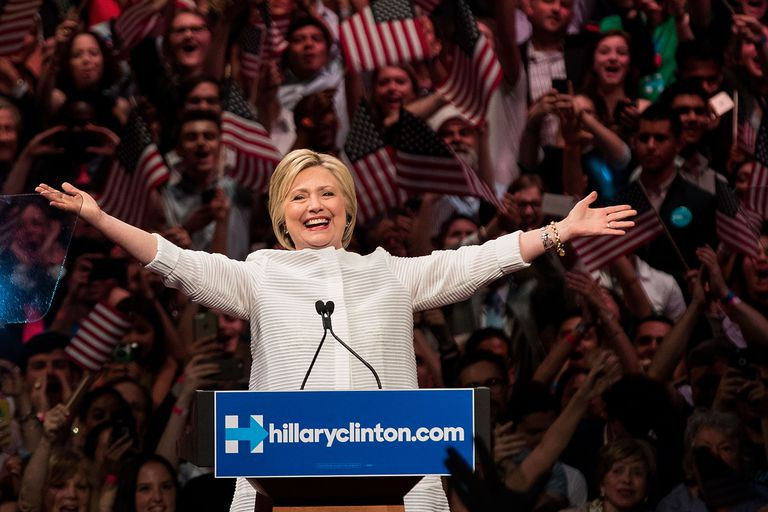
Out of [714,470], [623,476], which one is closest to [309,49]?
[623,476]

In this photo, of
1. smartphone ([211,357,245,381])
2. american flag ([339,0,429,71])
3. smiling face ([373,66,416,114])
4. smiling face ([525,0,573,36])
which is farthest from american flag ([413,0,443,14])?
smartphone ([211,357,245,381])

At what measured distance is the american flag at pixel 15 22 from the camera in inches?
255

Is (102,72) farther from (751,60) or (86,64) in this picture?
(751,60)

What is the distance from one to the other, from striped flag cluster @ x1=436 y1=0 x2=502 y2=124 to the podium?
4.20 meters

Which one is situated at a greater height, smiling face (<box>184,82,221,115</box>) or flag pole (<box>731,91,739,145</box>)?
smiling face (<box>184,82,221,115</box>)

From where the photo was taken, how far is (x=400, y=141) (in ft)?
20.5

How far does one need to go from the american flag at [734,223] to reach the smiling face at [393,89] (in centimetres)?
148

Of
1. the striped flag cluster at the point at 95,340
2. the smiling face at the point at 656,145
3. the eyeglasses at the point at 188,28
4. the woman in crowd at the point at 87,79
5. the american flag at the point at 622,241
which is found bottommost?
the striped flag cluster at the point at 95,340

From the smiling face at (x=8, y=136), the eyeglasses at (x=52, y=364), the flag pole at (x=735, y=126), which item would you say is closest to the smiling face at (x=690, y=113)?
the flag pole at (x=735, y=126)

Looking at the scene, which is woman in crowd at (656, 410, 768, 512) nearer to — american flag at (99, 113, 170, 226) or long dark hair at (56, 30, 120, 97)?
american flag at (99, 113, 170, 226)

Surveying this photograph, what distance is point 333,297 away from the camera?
2609 mm

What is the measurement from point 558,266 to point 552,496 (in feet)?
3.72

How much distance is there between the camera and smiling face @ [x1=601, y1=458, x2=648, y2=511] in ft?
16.7

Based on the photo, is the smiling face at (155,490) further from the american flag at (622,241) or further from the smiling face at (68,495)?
the american flag at (622,241)
